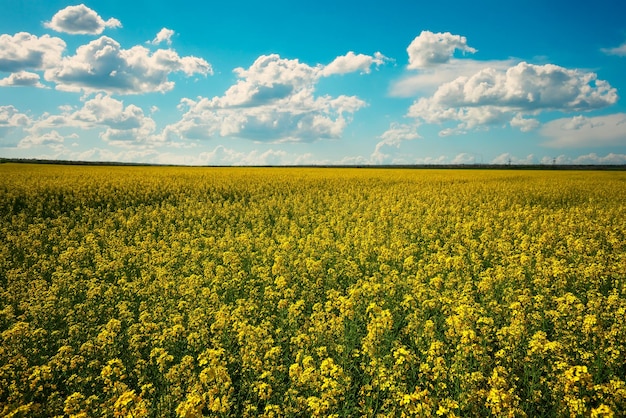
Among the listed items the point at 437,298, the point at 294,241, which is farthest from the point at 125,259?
the point at 437,298

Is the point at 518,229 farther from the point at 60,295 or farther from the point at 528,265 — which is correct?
the point at 60,295

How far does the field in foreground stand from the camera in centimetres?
429

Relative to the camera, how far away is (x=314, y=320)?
590 cm

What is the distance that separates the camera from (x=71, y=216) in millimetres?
15266

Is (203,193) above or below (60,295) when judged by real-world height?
above

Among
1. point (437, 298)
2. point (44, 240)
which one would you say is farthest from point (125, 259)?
point (437, 298)

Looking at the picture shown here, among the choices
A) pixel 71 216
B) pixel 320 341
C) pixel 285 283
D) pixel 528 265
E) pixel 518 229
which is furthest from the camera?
pixel 71 216

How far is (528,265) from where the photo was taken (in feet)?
28.7

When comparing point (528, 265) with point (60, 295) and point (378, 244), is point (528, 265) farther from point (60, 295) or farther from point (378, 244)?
point (60, 295)

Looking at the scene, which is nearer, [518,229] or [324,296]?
[324,296]

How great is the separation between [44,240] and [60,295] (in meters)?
5.42

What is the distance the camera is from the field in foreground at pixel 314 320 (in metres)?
4.29

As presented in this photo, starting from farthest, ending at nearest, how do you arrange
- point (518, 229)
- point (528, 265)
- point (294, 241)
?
point (518, 229) → point (294, 241) → point (528, 265)

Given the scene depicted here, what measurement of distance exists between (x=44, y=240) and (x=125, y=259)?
12.5ft
